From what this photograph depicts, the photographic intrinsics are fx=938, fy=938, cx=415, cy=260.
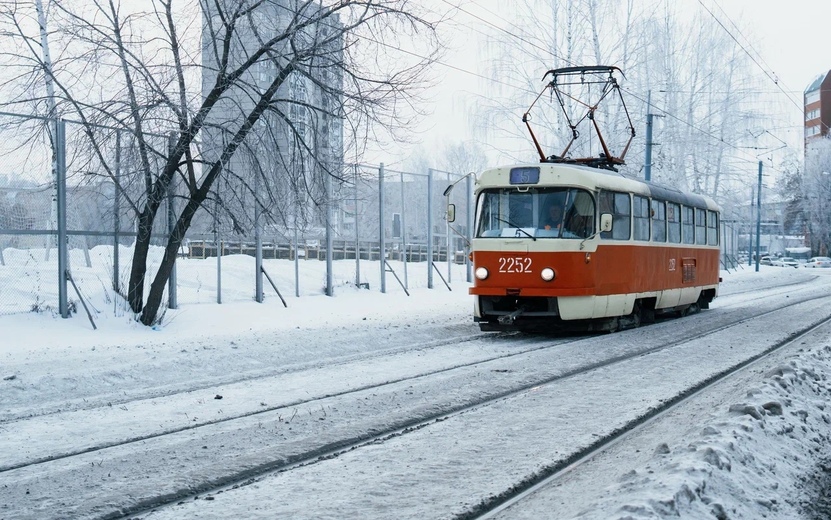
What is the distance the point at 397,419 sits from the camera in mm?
8078

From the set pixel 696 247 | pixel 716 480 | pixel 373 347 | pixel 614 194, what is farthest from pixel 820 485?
pixel 696 247

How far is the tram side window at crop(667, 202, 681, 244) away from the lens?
19.6 m

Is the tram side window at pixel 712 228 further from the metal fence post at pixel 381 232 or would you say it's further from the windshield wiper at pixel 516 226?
the windshield wiper at pixel 516 226

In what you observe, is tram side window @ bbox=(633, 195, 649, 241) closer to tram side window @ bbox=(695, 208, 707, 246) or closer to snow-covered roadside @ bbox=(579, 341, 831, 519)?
tram side window @ bbox=(695, 208, 707, 246)

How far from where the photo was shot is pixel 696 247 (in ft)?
71.7

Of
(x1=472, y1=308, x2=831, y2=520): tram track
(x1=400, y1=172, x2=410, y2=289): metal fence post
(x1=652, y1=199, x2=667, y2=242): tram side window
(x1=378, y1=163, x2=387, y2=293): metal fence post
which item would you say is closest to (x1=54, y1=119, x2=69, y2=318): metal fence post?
(x1=472, y1=308, x2=831, y2=520): tram track

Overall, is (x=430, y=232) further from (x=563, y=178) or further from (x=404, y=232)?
(x=563, y=178)

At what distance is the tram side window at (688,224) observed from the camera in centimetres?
2080

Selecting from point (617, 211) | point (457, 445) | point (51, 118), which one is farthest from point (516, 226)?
point (457, 445)

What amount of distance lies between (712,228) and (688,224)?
2851 mm

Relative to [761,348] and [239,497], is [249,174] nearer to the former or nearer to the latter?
[761,348]

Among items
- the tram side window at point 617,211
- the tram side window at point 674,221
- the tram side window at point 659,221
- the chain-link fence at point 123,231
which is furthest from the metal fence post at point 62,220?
the tram side window at point 674,221

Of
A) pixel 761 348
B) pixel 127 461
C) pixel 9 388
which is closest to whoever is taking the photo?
pixel 127 461

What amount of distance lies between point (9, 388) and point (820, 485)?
7820mm
